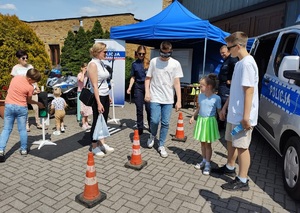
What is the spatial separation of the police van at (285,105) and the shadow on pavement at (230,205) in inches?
20.9

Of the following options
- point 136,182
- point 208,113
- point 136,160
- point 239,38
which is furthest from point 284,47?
point 136,182

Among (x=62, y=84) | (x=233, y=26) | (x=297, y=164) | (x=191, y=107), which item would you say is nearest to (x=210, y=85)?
(x=297, y=164)

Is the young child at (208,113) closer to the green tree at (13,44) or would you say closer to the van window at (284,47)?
the van window at (284,47)

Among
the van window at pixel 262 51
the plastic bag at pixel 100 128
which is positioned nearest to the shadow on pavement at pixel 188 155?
the plastic bag at pixel 100 128

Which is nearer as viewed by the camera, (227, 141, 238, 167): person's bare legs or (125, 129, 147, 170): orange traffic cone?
(227, 141, 238, 167): person's bare legs

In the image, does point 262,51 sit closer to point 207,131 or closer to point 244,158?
point 207,131

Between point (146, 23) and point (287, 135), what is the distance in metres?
6.15

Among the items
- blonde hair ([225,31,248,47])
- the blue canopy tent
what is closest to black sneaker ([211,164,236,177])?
blonde hair ([225,31,248,47])

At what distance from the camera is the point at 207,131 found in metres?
3.51

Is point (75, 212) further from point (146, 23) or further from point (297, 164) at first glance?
point (146, 23)

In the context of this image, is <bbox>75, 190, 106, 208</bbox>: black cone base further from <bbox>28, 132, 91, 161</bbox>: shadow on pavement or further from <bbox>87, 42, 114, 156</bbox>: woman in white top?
<bbox>28, 132, 91, 161</bbox>: shadow on pavement

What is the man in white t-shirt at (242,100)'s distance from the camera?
8.92 feet

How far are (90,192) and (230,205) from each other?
64.2 inches

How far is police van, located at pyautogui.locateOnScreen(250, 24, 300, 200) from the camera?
9.53ft
